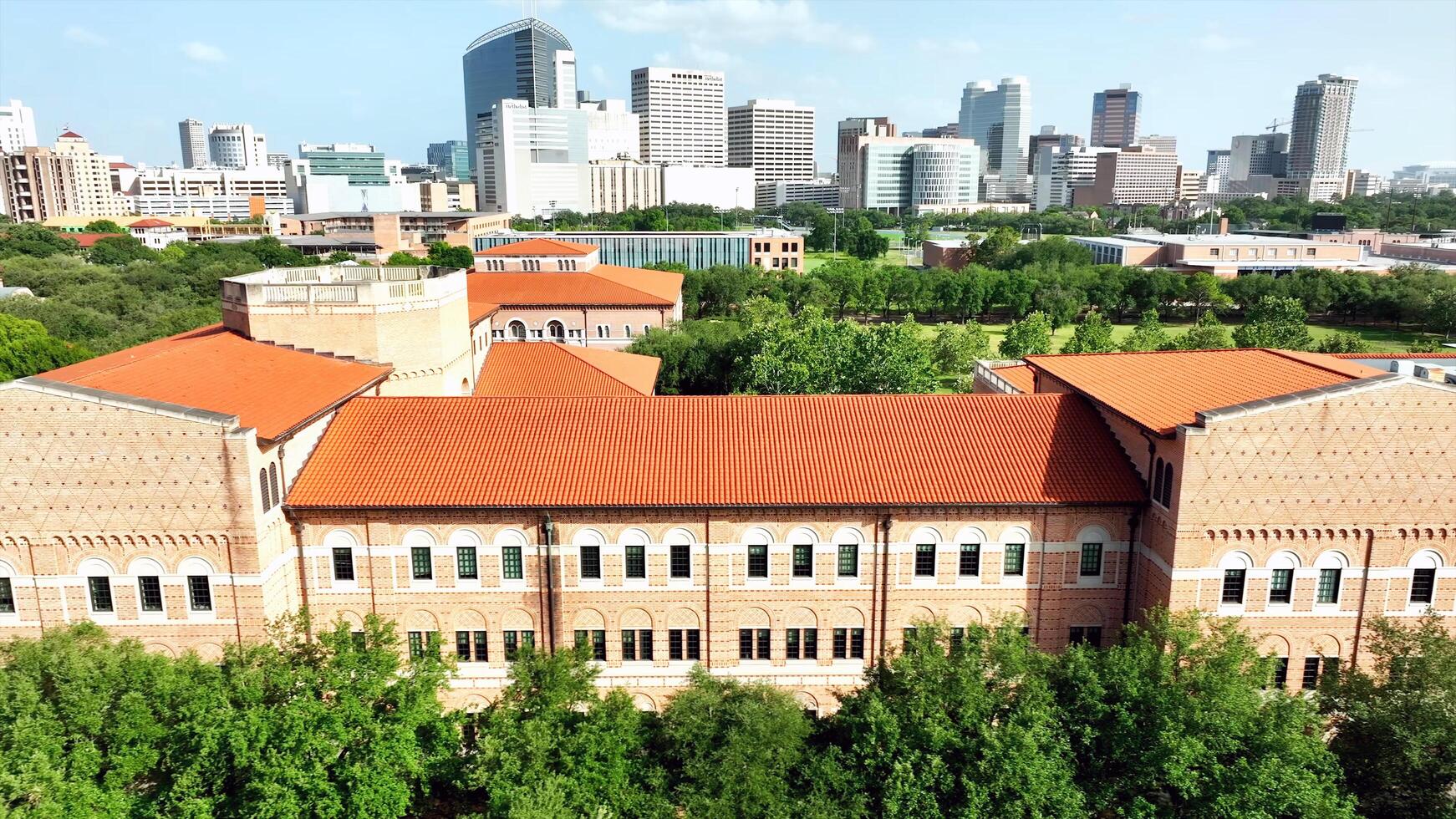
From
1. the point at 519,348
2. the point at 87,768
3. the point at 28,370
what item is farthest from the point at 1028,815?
the point at 28,370

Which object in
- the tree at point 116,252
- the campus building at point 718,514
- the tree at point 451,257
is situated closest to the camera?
the campus building at point 718,514

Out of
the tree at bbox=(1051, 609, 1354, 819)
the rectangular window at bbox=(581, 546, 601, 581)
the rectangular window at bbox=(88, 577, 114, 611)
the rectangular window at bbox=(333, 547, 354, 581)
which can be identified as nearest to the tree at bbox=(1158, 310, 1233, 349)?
the tree at bbox=(1051, 609, 1354, 819)

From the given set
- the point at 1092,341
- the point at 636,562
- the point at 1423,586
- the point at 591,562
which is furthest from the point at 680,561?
the point at 1092,341

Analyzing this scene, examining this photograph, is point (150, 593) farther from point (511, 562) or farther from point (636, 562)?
point (636, 562)

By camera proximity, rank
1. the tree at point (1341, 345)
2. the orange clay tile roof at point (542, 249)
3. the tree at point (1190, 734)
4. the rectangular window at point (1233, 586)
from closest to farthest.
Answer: the tree at point (1190, 734) < the rectangular window at point (1233, 586) < the tree at point (1341, 345) < the orange clay tile roof at point (542, 249)

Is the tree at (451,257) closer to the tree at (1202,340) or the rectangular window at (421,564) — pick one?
the tree at (1202,340)

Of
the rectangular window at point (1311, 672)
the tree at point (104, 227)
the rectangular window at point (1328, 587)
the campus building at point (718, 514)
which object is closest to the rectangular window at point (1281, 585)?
the campus building at point (718, 514)
